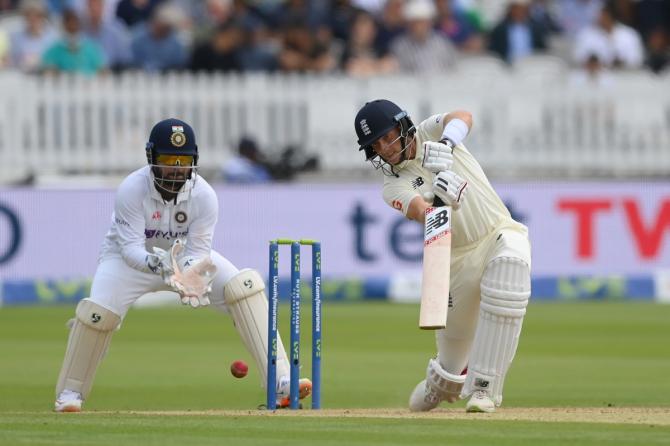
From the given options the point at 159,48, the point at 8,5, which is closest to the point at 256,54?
the point at 159,48

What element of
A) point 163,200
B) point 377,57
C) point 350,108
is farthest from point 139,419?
point 377,57

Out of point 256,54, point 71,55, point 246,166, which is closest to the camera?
point 246,166

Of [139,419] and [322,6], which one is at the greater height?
[322,6]

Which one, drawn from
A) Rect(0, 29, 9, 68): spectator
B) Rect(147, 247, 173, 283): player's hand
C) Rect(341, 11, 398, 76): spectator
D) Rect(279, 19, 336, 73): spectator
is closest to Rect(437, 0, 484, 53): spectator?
Rect(341, 11, 398, 76): spectator

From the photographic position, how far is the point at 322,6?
706 inches

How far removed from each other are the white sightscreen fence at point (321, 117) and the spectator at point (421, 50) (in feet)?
2.06

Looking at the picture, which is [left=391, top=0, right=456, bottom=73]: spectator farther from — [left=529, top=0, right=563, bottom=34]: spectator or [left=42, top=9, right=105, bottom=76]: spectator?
[left=42, top=9, right=105, bottom=76]: spectator

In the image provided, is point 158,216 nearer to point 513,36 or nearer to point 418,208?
point 418,208

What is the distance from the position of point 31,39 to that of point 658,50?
6872 mm

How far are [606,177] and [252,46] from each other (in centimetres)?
393

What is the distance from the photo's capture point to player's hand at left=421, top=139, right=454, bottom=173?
25.3 feet

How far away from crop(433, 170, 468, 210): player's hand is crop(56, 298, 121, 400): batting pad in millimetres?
1813

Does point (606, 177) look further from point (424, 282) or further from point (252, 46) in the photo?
point (424, 282)

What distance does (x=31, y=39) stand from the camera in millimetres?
17062
